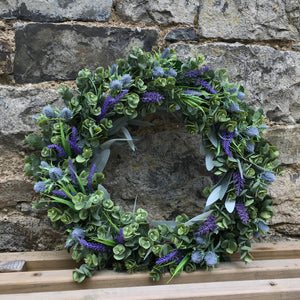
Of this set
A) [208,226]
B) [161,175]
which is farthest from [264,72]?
[208,226]

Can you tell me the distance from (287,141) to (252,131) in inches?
13.3

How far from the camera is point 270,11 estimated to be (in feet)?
4.72

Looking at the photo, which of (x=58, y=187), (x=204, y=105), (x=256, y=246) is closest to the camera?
(x=58, y=187)

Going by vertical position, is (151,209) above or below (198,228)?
below

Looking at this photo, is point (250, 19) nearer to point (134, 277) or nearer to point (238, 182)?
point (238, 182)

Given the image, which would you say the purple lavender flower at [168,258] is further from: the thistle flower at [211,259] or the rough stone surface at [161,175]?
the rough stone surface at [161,175]

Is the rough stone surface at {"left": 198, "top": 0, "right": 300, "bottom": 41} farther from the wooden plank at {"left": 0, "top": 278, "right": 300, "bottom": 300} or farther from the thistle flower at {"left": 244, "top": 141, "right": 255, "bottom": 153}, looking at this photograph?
the wooden plank at {"left": 0, "top": 278, "right": 300, "bottom": 300}

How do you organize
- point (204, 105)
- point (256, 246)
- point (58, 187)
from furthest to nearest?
point (256, 246) → point (204, 105) → point (58, 187)

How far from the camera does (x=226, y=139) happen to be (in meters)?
1.20

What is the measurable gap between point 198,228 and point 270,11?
2.98 feet

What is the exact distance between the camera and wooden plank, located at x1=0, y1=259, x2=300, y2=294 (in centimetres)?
105

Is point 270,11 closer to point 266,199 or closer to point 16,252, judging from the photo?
point 266,199

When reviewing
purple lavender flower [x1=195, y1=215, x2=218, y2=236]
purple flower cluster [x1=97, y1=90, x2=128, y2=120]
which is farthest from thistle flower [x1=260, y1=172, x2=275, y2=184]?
purple flower cluster [x1=97, y1=90, x2=128, y2=120]

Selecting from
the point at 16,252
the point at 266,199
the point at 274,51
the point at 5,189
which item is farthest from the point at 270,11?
the point at 16,252
